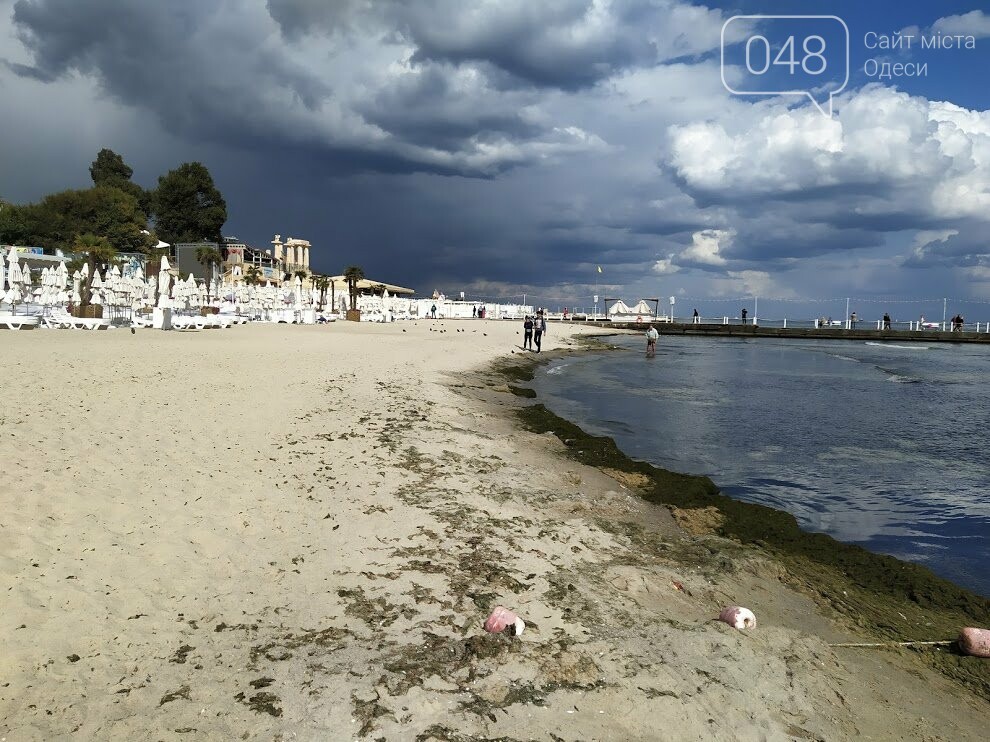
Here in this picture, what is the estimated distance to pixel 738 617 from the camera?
16.0 ft

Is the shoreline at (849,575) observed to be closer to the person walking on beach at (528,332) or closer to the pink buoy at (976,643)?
the pink buoy at (976,643)

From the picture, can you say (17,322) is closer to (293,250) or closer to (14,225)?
(14,225)

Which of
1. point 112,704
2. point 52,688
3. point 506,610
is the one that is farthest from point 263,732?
point 506,610

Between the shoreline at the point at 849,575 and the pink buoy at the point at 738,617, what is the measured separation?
1.22 m

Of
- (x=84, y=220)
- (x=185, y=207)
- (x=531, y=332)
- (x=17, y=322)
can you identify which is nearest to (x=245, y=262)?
(x=185, y=207)

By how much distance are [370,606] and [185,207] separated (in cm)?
8980

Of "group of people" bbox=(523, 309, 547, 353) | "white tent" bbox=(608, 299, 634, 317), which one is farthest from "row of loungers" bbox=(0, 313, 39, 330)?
"white tent" bbox=(608, 299, 634, 317)

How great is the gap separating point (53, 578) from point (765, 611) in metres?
5.73

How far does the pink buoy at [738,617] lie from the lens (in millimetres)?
4848

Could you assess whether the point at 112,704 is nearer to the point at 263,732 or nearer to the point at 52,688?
the point at 52,688

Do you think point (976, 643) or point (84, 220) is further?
point (84, 220)

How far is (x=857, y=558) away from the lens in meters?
7.00

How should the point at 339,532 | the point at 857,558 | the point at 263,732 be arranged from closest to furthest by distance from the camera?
the point at 263,732 < the point at 339,532 < the point at 857,558

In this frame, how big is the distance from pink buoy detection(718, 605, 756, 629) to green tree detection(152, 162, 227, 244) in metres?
89.8
